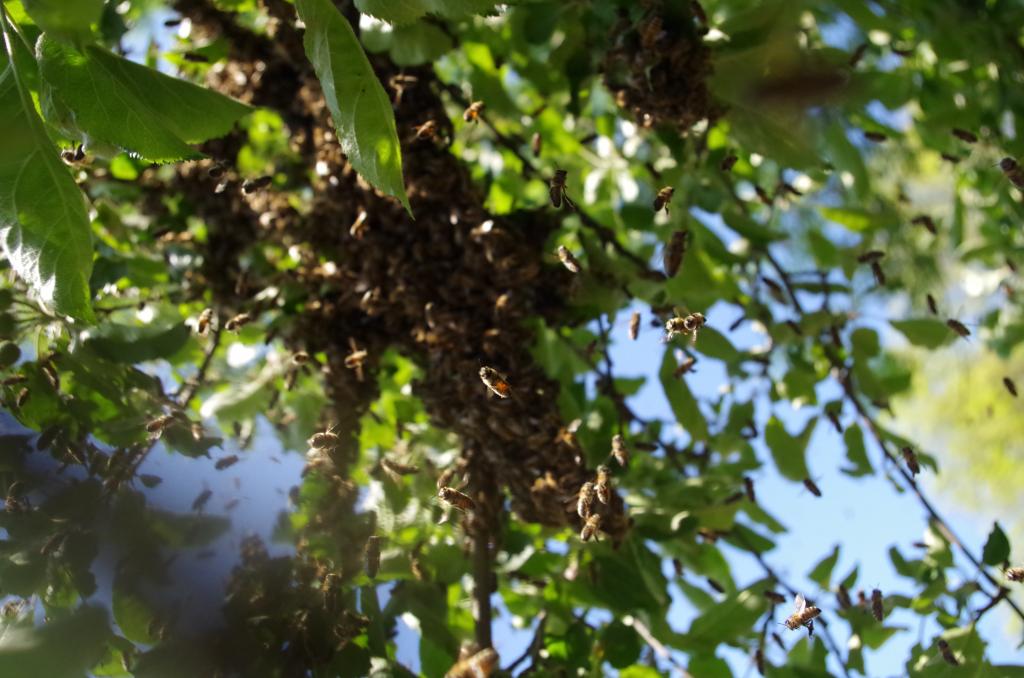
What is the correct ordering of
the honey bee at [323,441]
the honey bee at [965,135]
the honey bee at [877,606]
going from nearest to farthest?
1. the honey bee at [323,441]
2. the honey bee at [877,606]
3. the honey bee at [965,135]

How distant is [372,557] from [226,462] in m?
0.20

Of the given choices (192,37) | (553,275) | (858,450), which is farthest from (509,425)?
(192,37)

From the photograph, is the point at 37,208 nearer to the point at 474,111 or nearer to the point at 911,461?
the point at 474,111

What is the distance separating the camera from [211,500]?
918mm

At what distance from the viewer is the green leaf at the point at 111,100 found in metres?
0.76

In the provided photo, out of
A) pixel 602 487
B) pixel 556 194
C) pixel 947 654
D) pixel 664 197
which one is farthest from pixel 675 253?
pixel 947 654

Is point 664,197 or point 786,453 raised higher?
point 664,197

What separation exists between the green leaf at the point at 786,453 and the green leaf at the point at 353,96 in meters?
0.78

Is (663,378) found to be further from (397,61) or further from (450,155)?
(397,61)

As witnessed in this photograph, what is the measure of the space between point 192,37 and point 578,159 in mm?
630

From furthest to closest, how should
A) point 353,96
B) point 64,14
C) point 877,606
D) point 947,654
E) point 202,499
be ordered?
point 877,606 < point 947,654 < point 202,499 < point 353,96 < point 64,14

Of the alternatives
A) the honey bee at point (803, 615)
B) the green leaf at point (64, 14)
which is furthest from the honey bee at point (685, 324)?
the green leaf at point (64, 14)

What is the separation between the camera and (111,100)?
0.78 meters

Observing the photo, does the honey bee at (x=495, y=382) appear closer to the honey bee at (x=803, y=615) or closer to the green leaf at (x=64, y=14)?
the honey bee at (x=803, y=615)
